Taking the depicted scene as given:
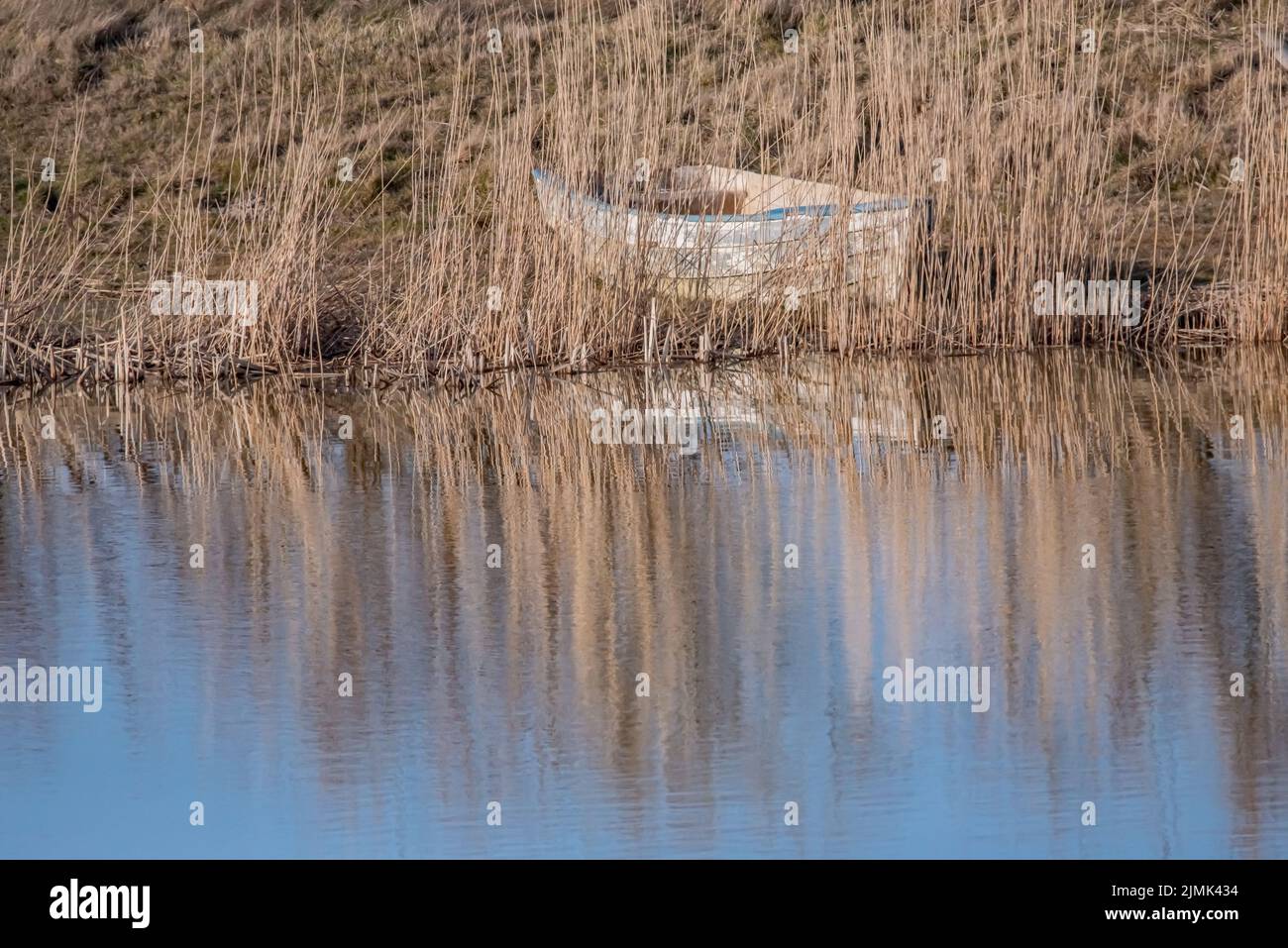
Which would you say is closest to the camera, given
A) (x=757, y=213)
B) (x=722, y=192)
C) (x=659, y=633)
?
(x=659, y=633)

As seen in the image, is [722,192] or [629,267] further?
[722,192]

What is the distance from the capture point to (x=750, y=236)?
11.8 m

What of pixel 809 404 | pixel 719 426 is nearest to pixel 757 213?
pixel 809 404

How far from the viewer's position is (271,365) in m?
11.3

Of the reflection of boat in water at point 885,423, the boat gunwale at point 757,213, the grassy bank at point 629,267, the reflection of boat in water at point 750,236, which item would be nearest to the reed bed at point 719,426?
the reflection of boat in water at point 885,423

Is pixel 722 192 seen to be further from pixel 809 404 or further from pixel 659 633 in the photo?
pixel 659 633

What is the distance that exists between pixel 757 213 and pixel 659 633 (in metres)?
6.38

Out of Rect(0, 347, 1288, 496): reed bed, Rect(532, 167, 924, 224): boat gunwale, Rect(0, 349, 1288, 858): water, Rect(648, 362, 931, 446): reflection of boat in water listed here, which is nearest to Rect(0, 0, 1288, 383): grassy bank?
Rect(532, 167, 924, 224): boat gunwale

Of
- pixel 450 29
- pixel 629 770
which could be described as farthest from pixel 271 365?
pixel 450 29

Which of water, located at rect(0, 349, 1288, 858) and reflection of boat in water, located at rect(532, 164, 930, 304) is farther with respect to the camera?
reflection of boat in water, located at rect(532, 164, 930, 304)

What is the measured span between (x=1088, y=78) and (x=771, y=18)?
32.0 ft

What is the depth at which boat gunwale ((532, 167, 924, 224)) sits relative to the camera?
35.6 ft

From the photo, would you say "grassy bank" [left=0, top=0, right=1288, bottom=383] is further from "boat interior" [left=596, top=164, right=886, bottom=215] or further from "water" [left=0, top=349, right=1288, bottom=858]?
"water" [left=0, top=349, right=1288, bottom=858]

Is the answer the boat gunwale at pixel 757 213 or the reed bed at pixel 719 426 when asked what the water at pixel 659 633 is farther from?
the boat gunwale at pixel 757 213
